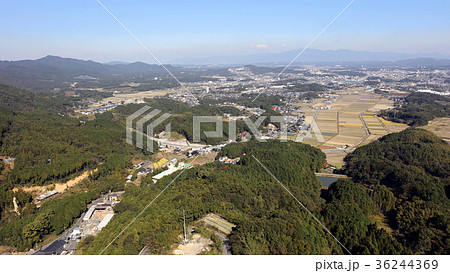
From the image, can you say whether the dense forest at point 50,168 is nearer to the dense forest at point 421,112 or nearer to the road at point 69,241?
the road at point 69,241

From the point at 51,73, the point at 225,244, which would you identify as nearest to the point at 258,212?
the point at 225,244

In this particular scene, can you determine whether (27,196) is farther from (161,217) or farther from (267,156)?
(267,156)

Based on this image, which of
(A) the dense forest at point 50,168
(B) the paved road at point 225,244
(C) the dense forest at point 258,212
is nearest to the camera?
(B) the paved road at point 225,244

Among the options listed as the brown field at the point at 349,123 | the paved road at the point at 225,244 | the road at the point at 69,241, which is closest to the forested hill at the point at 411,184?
the brown field at the point at 349,123

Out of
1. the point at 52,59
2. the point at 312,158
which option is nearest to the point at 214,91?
the point at 312,158

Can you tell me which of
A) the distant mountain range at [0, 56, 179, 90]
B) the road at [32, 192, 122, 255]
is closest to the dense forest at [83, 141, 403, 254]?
the road at [32, 192, 122, 255]

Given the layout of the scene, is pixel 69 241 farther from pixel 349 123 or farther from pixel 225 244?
pixel 349 123

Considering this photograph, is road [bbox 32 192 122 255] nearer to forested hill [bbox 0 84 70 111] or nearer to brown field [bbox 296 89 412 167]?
brown field [bbox 296 89 412 167]
